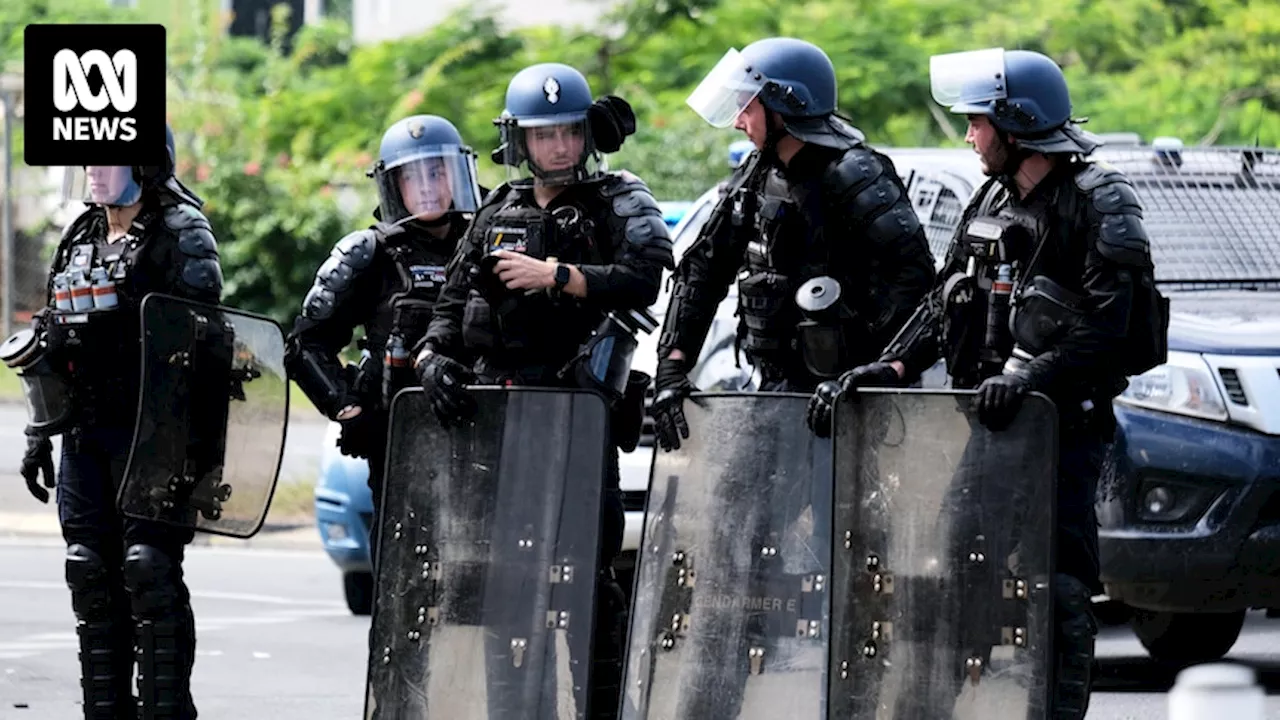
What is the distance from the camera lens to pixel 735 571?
21.2ft

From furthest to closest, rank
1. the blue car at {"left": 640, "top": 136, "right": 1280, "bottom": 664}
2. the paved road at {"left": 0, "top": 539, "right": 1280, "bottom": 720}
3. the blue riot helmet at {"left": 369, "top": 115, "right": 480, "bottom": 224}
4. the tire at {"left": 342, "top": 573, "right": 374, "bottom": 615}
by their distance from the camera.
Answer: the tire at {"left": 342, "top": 573, "right": 374, "bottom": 615} < the paved road at {"left": 0, "top": 539, "right": 1280, "bottom": 720} < the blue car at {"left": 640, "top": 136, "right": 1280, "bottom": 664} < the blue riot helmet at {"left": 369, "top": 115, "right": 480, "bottom": 224}

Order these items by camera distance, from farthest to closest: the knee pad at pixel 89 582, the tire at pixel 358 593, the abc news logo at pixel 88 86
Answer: the tire at pixel 358 593 → the abc news logo at pixel 88 86 → the knee pad at pixel 89 582

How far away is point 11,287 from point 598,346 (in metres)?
15.2

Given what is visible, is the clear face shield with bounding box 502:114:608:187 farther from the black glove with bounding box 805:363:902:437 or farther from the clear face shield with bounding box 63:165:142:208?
the clear face shield with bounding box 63:165:142:208

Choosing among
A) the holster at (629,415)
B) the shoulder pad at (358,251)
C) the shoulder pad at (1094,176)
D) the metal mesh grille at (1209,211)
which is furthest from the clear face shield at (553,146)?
the metal mesh grille at (1209,211)

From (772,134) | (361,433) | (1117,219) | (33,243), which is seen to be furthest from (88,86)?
(33,243)

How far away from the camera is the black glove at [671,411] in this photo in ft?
21.6

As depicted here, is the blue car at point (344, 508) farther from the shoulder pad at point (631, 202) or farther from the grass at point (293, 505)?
the grass at point (293, 505)

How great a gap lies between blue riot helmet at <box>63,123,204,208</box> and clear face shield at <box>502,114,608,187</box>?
3.40 feet

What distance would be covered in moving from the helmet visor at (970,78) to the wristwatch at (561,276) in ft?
3.55

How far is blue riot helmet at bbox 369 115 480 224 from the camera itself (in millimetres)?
7711

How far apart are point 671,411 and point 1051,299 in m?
1.02

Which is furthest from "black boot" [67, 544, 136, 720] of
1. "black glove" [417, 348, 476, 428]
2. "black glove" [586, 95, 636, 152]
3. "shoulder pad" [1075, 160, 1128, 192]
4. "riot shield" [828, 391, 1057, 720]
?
"shoulder pad" [1075, 160, 1128, 192]

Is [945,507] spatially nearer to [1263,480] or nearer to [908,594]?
[908,594]
